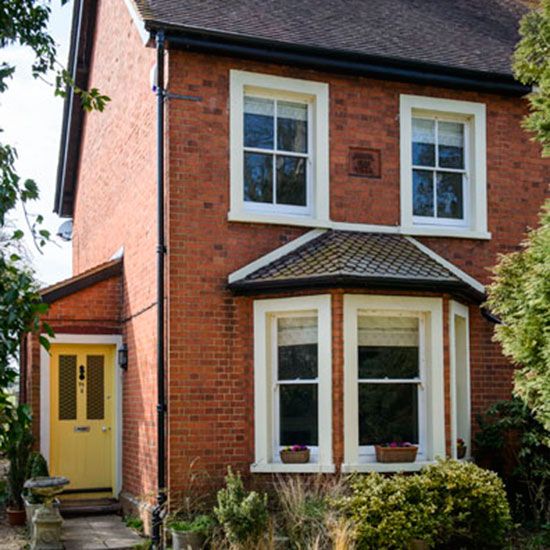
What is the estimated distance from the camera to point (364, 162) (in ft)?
37.8

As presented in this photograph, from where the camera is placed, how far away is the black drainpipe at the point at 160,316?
32.9ft

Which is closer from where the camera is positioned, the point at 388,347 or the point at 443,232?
the point at 388,347

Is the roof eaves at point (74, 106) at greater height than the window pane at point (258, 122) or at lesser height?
greater

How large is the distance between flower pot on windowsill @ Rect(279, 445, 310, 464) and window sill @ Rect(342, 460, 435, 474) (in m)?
0.50

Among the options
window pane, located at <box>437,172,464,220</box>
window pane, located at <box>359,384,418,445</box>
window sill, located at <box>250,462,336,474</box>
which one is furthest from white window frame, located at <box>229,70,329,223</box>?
window sill, located at <box>250,462,336,474</box>

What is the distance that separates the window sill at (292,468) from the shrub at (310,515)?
0.16 metres

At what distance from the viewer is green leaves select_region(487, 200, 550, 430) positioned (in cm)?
885

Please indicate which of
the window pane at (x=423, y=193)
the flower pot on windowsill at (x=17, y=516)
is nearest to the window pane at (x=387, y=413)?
the window pane at (x=423, y=193)

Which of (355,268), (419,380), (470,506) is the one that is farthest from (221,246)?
(470,506)

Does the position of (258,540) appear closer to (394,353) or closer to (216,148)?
(394,353)

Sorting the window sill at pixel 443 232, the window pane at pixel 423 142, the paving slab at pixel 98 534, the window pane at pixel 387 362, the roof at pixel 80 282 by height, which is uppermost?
the window pane at pixel 423 142

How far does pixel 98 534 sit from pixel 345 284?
448 cm

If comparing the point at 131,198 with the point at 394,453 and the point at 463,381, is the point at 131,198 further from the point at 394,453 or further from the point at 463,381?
the point at 463,381

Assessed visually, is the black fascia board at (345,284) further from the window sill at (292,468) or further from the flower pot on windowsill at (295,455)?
the window sill at (292,468)
